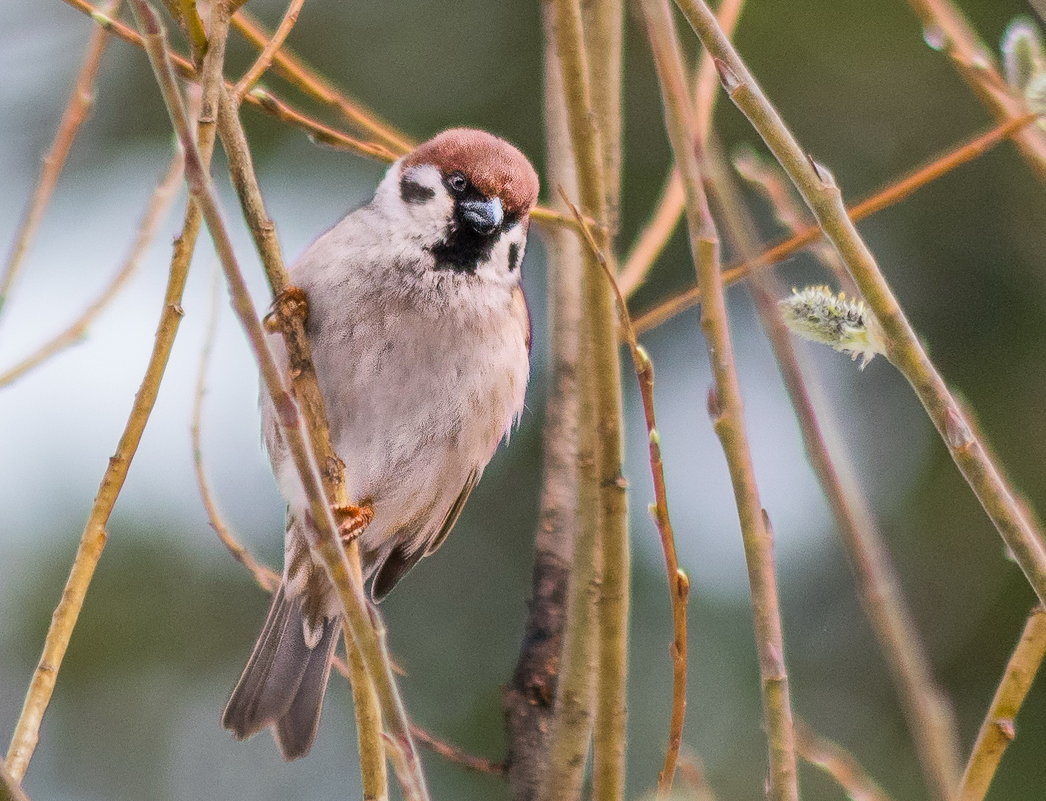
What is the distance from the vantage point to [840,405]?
14.9 ft

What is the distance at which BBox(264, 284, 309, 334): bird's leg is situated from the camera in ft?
7.68

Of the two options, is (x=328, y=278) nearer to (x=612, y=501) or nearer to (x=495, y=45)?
(x=612, y=501)

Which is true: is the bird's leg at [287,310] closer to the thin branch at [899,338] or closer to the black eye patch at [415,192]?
the black eye patch at [415,192]

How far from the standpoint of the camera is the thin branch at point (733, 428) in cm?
124

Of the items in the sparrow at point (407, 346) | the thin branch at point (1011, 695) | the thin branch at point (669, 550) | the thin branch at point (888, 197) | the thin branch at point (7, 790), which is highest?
the sparrow at point (407, 346)

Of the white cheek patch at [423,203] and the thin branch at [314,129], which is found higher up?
the white cheek patch at [423,203]

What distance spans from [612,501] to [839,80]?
11.2 feet

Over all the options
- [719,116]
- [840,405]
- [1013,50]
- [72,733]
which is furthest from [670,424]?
[1013,50]

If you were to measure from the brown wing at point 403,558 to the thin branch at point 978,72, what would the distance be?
1.71 metres

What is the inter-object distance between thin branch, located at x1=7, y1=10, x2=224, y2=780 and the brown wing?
5.24ft

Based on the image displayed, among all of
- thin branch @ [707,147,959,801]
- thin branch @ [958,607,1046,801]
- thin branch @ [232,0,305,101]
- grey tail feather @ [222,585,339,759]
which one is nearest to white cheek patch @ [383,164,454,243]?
thin branch @ [232,0,305,101]

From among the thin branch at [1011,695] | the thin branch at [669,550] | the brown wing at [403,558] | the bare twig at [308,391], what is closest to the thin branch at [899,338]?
the thin branch at [1011,695]

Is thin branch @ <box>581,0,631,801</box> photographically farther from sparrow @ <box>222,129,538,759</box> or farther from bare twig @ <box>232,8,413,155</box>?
sparrow @ <box>222,129,538,759</box>

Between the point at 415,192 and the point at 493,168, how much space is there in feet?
0.62
